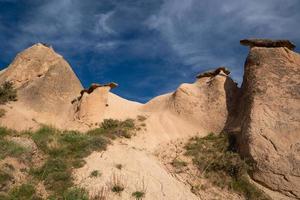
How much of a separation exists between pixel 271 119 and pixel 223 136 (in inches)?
88.7

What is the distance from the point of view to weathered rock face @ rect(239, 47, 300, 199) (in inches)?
457

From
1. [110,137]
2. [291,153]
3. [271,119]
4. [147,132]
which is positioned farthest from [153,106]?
[291,153]

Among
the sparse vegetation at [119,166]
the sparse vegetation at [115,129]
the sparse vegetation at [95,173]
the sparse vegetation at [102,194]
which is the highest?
the sparse vegetation at [115,129]

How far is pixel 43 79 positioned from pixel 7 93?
1.81 meters

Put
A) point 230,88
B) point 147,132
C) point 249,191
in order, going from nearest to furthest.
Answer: point 249,191 < point 147,132 < point 230,88

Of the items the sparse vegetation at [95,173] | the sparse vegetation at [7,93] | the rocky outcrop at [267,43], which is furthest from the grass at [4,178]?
the rocky outcrop at [267,43]

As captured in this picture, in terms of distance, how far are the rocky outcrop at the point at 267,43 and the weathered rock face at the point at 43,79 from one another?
28.4 feet

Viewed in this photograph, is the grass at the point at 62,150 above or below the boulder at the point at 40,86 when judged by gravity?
below

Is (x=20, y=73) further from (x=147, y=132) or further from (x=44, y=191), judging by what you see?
(x=44, y=191)

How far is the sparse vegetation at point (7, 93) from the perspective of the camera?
56.3 feet

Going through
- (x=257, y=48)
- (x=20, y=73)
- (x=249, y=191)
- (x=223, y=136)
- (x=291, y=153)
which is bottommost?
(x=249, y=191)

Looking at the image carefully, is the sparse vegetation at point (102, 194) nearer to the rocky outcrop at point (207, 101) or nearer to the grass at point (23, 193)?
the grass at point (23, 193)

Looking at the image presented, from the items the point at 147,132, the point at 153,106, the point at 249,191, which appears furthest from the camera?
the point at 153,106

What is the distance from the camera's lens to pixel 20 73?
19516 millimetres
